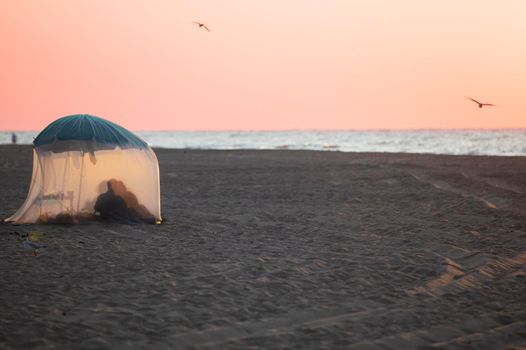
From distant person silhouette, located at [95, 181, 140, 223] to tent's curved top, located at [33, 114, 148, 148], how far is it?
1.05 metres

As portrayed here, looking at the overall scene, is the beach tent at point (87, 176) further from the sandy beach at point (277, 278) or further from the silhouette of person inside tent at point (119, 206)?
the sandy beach at point (277, 278)

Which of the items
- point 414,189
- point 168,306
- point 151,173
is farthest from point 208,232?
point 414,189

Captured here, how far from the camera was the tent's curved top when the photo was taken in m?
13.2

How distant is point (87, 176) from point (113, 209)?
1.01 metres

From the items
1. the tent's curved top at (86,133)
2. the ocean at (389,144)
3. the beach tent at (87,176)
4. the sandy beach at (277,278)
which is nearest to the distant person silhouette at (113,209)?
the beach tent at (87,176)

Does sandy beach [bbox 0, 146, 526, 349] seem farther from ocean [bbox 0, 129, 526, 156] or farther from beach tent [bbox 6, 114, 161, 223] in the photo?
ocean [bbox 0, 129, 526, 156]

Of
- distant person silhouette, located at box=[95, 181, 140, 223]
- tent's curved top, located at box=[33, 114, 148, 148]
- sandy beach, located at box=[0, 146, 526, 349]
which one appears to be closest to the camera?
sandy beach, located at box=[0, 146, 526, 349]

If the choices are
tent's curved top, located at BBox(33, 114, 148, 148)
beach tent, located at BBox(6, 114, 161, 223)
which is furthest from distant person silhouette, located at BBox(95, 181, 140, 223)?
tent's curved top, located at BBox(33, 114, 148, 148)

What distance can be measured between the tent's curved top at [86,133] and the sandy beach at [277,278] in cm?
203

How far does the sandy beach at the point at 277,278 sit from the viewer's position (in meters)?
6.44

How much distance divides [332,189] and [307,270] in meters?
11.9

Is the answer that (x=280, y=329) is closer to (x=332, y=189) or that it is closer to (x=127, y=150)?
(x=127, y=150)

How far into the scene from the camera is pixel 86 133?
13.3 meters

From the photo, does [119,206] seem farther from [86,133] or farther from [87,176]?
[86,133]
